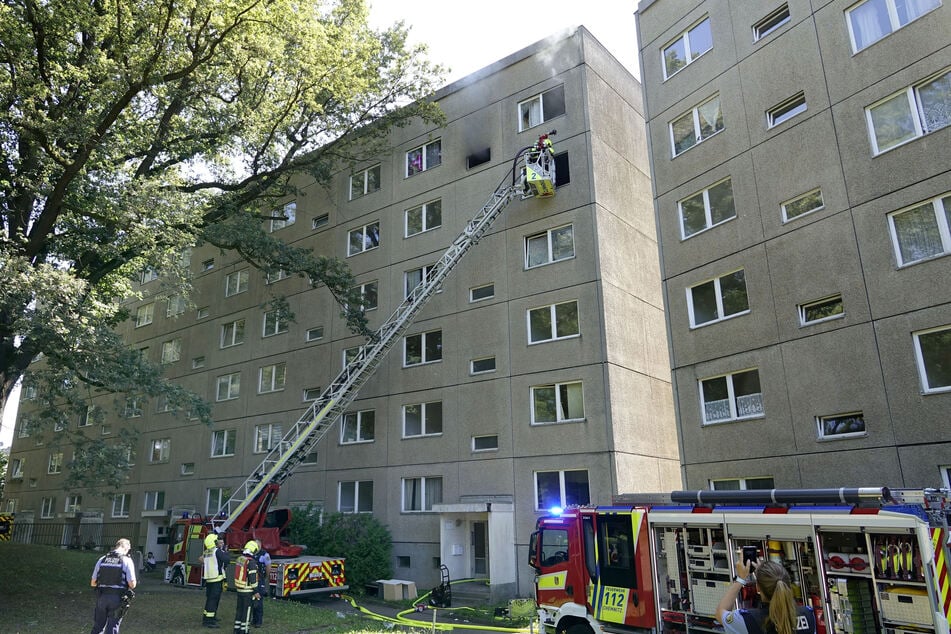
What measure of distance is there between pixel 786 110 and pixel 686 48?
434 cm

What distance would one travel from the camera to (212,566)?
13.1m

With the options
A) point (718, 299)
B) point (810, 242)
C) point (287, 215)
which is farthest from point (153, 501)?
point (810, 242)

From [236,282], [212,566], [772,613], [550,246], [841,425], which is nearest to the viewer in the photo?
[772,613]

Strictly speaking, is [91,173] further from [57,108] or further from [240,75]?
[240,75]

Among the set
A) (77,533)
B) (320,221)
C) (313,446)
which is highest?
(320,221)

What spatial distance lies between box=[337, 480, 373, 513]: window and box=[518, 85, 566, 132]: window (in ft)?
44.6

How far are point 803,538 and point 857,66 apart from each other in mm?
10646

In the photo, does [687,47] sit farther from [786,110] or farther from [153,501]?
[153,501]

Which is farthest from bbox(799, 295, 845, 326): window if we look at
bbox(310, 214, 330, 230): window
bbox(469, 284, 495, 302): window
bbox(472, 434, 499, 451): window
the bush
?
bbox(310, 214, 330, 230): window

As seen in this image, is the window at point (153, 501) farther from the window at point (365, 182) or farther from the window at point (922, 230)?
the window at point (922, 230)

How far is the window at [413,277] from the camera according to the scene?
23.4m

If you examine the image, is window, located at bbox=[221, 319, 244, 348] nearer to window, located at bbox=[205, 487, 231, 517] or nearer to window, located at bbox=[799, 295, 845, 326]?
window, located at bbox=[205, 487, 231, 517]

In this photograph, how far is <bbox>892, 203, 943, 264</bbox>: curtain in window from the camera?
1214cm

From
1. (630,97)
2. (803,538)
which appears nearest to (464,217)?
(630,97)
